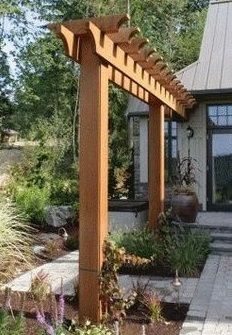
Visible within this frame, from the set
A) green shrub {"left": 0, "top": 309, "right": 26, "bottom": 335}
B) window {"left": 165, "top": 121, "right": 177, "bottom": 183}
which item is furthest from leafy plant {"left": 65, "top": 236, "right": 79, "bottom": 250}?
green shrub {"left": 0, "top": 309, "right": 26, "bottom": 335}

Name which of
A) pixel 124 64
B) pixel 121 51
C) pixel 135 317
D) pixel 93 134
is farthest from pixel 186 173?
pixel 93 134

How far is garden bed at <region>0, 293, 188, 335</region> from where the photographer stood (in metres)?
4.50

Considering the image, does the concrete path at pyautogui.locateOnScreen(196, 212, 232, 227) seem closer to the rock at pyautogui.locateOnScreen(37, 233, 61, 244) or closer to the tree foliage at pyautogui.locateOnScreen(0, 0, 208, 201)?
the rock at pyautogui.locateOnScreen(37, 233, 61, 244)

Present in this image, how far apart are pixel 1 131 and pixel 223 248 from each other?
673 inches

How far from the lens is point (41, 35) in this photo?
855 inches

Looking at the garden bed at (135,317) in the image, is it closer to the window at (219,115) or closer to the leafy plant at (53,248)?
the leafy plant at (53,248)

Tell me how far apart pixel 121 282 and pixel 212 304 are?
1481 mm

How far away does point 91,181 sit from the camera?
14.6 ft

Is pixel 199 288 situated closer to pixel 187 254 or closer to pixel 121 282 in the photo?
pixel 187 254

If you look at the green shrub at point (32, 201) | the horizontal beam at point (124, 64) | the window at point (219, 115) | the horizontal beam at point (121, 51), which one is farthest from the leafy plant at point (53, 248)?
the window at point (219, 115)

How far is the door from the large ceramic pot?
164 centimetres

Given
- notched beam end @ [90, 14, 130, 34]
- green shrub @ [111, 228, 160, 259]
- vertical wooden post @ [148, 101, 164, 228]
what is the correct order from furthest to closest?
vertical wooden post @ [148, 101, 164, 228] → green shrub @ [111, 228, 160, 259] → notched beam end @ [90, 14, 130, 34]

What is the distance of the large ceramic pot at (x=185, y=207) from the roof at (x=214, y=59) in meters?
2.55

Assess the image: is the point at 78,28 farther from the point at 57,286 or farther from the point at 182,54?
the point at 182,54
